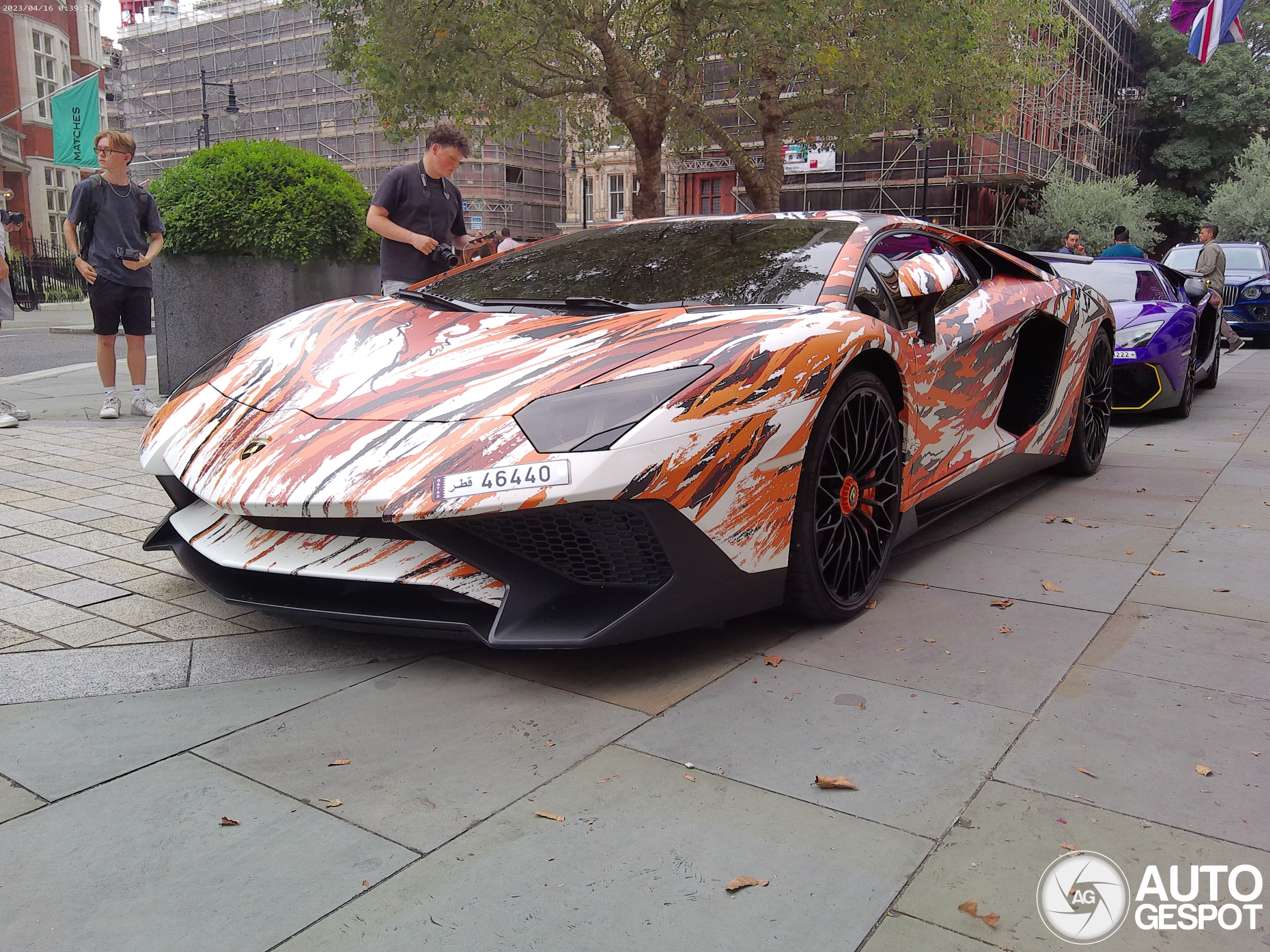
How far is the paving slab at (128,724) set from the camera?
2.18 meters

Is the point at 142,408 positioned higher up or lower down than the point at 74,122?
lower down

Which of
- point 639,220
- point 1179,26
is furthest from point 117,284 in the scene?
point 1179,26

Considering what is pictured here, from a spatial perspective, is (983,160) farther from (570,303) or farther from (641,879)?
(641,879)

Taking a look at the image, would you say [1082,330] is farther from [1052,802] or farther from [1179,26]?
[1179,26]

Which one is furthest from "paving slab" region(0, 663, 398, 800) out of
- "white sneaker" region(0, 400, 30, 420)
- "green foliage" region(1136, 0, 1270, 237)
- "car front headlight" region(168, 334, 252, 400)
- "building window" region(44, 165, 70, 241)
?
"green foliage" region(1136, 0, 1270, 237)

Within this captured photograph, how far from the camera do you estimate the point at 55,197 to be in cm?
3694

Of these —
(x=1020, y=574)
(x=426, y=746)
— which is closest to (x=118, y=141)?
(x=426, y=746)

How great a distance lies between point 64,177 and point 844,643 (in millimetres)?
42305

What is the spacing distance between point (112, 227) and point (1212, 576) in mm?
6217

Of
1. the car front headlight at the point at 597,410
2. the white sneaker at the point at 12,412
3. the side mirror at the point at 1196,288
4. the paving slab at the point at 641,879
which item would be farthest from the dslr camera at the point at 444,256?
the side mirror at the point at 1196,288

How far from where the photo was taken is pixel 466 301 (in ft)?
11.5

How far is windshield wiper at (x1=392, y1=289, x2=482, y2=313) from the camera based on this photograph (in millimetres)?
3413

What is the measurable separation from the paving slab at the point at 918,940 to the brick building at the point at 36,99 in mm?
37563

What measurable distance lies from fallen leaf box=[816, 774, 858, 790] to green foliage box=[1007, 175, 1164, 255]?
33.4 m
